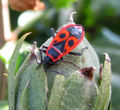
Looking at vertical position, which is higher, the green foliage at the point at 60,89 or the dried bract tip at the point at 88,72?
the dried bract tip at the point at 88,72

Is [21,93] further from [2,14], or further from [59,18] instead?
[59,18]

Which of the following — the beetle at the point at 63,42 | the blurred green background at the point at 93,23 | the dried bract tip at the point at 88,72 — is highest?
the beetle at the point at 63,42

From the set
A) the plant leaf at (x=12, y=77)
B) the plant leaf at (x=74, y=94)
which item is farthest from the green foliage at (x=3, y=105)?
the plant leaf at (x=74, y=94)

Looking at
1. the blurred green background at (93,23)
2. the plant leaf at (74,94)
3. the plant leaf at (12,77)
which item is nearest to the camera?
the plant leaf at (74,94)

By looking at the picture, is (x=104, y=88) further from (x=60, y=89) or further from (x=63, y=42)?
(x=63, y=42)

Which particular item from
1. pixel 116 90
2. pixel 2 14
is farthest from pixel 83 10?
pixel 2 14

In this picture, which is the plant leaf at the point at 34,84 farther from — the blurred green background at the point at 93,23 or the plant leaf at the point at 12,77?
the blurred green background at the point at 93,23
